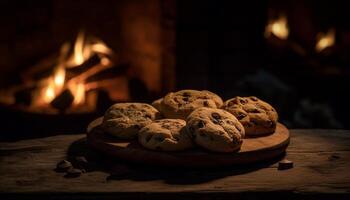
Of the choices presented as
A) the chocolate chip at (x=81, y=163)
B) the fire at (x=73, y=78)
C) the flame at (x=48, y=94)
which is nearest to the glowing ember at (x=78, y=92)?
the fire at (x=73, y=78)

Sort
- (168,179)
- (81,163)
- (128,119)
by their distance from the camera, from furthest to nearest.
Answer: (128,119)
(81,163)
(168,179)

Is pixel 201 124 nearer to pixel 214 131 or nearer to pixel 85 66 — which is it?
pixel 214 131

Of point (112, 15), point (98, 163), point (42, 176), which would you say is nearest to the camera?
point (42, 176)

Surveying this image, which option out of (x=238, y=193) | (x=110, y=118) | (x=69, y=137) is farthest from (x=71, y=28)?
(x=238, y=193)

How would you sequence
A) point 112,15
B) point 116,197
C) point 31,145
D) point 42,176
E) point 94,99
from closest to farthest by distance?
point 116,197, point 42,176, point 31,145, point 94,99, point 112,15

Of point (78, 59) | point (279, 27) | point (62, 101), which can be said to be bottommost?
point (62, 101)

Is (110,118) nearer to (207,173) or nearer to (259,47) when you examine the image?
(207,173)

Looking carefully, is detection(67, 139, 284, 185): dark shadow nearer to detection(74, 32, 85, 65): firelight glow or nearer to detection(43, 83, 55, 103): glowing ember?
detection(43, 83, 55, 103): glowing ember

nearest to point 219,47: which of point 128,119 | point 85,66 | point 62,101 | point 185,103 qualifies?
point 85,66
